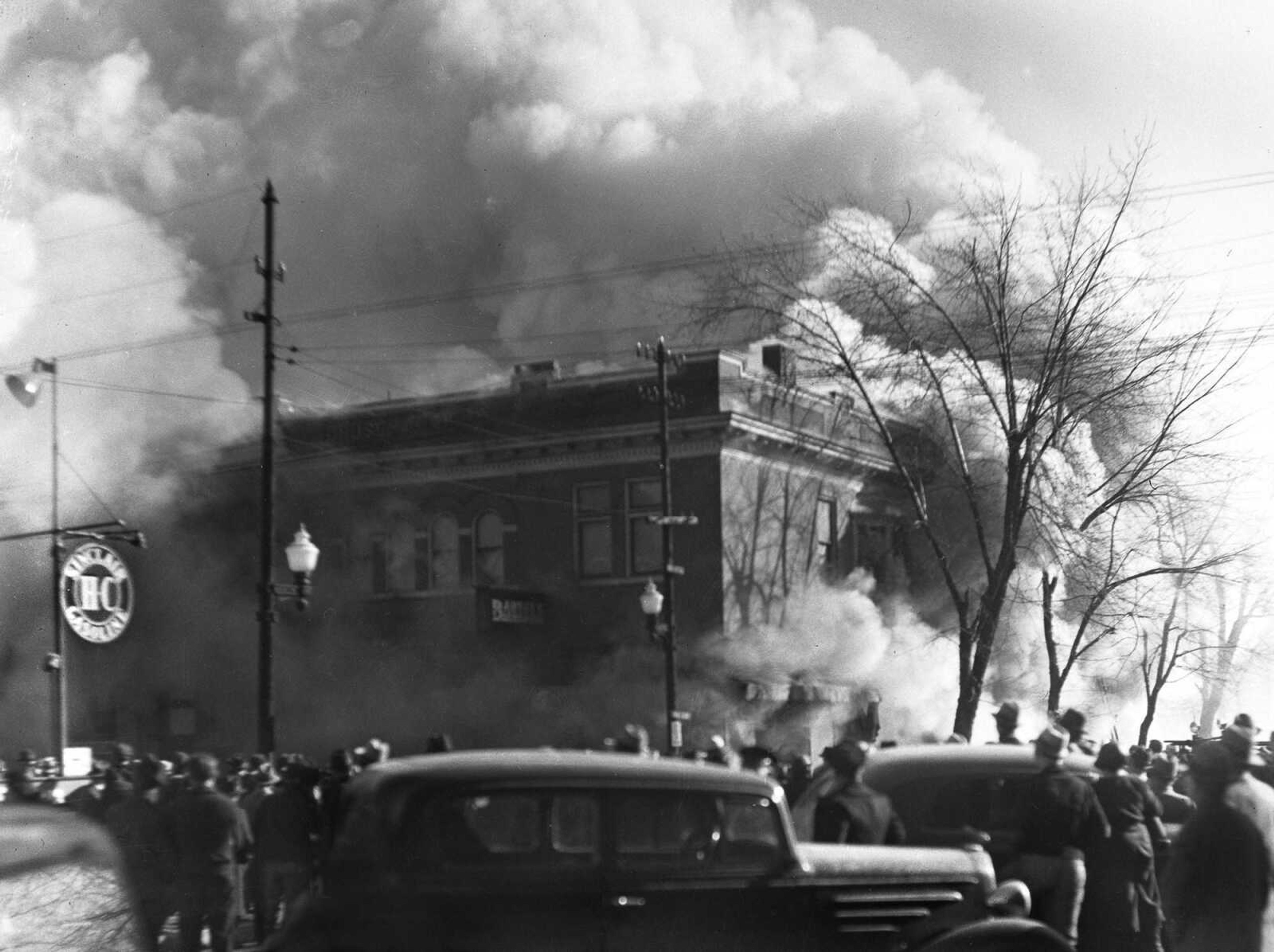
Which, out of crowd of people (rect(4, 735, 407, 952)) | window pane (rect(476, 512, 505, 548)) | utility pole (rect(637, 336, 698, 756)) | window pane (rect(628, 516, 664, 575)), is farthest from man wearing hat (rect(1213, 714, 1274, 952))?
window pane (rect(476, 512, 505, 548))

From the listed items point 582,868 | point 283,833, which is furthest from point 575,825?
point 283,833

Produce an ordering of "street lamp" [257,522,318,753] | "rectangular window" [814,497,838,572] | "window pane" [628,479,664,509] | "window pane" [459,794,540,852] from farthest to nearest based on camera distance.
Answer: "rectangular window" [814,497,838,572] < "window pane" [628,479,664,509] < "street lamp" [257,522,318,753] < "window pane" [459,794,540,852]

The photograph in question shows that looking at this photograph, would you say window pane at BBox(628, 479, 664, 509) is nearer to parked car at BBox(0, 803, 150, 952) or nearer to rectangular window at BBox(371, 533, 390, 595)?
rectangular window at BBox(371, 533, 390, 595)

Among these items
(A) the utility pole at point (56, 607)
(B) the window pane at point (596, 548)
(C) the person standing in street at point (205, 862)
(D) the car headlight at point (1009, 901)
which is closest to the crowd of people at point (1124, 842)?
(D) the car headlight at point (1009, 901)

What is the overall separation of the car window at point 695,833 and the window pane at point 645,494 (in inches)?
1008

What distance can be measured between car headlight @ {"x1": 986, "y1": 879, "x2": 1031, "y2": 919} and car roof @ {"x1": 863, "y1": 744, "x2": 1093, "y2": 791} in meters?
2.11

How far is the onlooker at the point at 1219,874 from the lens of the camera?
7883 millimetres

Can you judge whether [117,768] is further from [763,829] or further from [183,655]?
[183,655]

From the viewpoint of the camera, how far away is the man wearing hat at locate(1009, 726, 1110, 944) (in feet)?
28.5

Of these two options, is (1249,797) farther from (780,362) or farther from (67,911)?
(780,362)

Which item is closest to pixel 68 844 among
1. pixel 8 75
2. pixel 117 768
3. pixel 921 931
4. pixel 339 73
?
pixel 921 931

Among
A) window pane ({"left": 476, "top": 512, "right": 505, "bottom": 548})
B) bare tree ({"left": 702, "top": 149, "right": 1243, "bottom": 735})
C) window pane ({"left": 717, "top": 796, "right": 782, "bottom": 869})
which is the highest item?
bare tree ({"left": 702, "top": 149, "right": 1243, "bottom": 735})

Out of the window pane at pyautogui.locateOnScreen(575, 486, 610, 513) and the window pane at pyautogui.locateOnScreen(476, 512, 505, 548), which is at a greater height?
the window pane at pyautogui.locateOnScreen(575, 486, 610, 513)

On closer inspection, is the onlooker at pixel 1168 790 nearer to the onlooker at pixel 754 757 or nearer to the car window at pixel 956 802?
the onlooker at pixel 754 757
